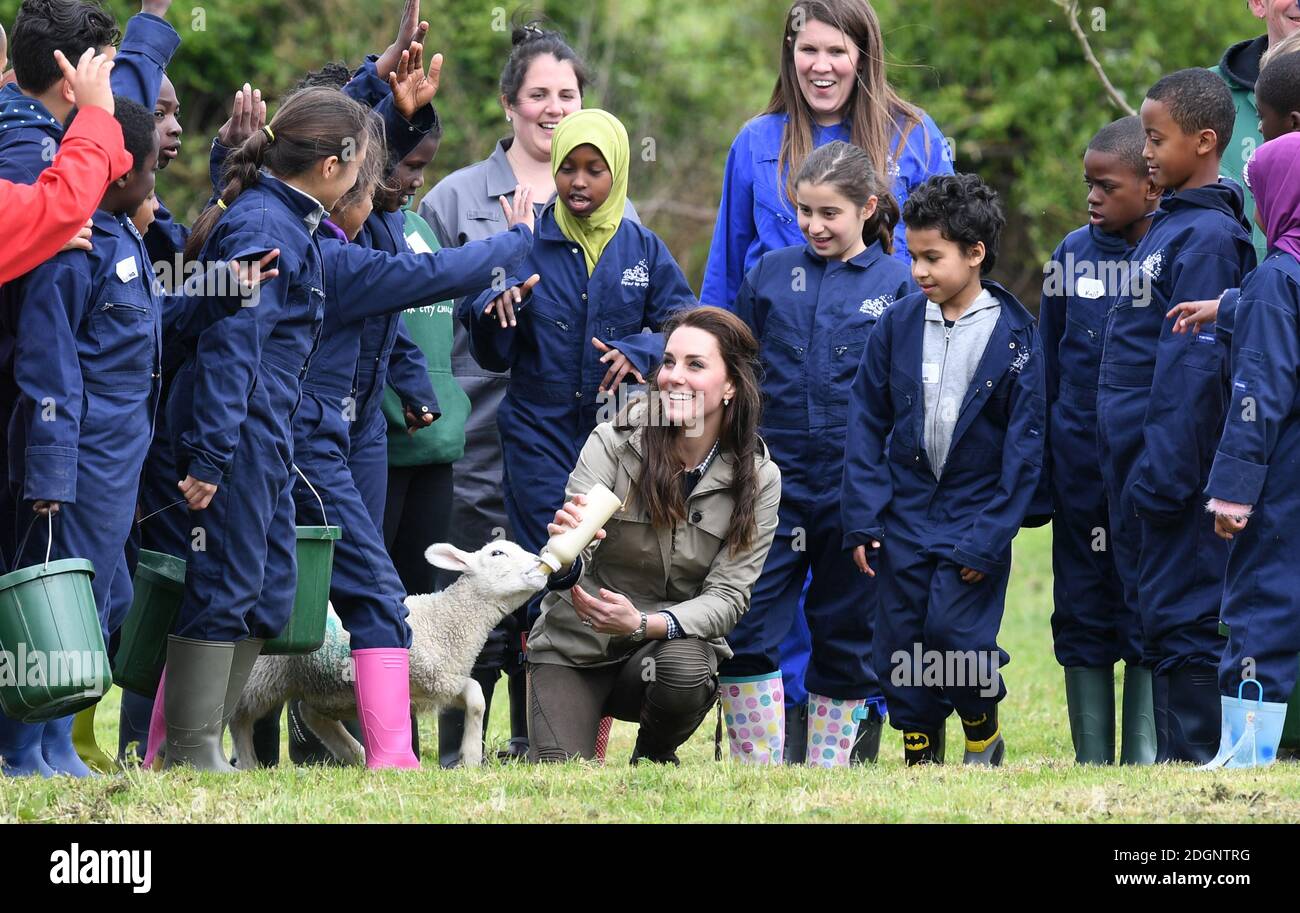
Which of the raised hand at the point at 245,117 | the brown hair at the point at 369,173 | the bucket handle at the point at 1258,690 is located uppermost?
the raised hand at the point at 245,117

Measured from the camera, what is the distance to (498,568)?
6754mm

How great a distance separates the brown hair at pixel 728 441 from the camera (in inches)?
257

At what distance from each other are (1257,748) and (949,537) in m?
1.29

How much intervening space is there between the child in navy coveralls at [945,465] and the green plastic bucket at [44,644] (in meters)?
2.75

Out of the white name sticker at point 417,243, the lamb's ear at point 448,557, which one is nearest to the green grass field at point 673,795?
the lamb's ear at point 448,557

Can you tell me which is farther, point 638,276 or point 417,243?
point 417,243

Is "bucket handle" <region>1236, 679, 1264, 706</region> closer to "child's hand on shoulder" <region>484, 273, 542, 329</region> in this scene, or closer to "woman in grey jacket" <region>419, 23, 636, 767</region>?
"child's hand on shoulder" <region>484, 273, 542, 329</region>

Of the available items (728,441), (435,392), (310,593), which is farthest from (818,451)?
(310,593)

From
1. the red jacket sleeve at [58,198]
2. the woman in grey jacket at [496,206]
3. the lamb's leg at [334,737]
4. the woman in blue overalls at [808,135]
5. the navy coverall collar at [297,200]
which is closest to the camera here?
the red jacket sleeve at [58,198]

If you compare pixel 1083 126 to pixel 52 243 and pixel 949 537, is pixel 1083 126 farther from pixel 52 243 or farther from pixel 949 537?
pixel 52 243

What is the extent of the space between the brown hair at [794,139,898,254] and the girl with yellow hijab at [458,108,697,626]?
2.45 feet

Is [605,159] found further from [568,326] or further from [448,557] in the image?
[448,557]

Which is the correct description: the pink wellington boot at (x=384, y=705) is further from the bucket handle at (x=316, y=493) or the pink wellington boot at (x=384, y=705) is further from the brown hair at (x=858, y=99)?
the brown hair at (x=858, y=99)

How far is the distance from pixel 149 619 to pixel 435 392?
179cm
